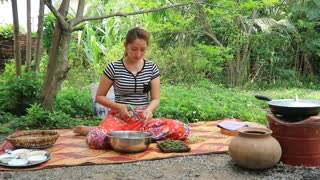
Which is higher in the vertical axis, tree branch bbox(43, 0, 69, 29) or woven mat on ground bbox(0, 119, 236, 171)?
tree branch bbox(43, 0, 69, 29)

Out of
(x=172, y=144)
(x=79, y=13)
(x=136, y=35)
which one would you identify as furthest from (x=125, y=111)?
(x=79, y=13)

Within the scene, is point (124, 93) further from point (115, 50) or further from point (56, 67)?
point (115, 50)

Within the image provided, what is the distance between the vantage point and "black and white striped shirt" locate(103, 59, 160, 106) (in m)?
3.22

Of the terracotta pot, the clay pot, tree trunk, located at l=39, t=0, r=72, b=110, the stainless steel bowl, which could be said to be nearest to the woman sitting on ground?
the stainless steel bowl

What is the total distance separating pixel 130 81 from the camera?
322 cm

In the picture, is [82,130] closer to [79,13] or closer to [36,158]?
[36,158]

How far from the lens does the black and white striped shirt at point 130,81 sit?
3.22 meters

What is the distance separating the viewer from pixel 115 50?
7.93 m

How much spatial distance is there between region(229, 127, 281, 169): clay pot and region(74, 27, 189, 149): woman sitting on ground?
829mm

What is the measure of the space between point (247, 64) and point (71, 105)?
16.8ft

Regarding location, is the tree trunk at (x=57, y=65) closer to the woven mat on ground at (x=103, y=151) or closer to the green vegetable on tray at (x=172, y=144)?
the woven mat on ground at (x=103, y=151)

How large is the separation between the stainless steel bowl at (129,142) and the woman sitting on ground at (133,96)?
115 millimetres

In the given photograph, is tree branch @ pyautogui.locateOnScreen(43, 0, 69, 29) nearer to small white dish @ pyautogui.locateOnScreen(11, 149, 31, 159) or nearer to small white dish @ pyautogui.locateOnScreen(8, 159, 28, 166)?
small white dish @ pyautogui.locateOnScreen(11, 149, 31, 159)

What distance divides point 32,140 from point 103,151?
569 millimetres
